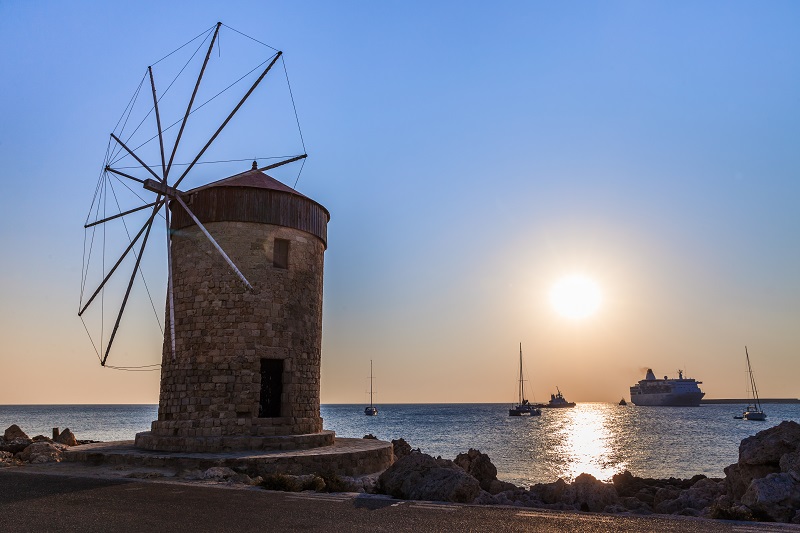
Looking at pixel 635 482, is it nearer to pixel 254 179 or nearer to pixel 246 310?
pixel 246 310

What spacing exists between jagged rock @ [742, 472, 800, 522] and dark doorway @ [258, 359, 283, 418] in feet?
38.0

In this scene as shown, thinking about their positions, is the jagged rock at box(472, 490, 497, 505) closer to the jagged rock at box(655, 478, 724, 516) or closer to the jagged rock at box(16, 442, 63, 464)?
the jagged rock at box(655, 478, 724, 516)

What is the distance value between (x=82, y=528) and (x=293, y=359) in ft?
33.0

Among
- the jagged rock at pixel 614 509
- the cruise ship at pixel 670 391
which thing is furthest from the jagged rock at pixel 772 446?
the cruise ship at pixel 670 391

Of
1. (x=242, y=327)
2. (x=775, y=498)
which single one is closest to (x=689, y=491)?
(x=775, y=498)

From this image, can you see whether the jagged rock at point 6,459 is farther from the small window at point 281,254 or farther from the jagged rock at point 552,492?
the jagged rock at point 552,492

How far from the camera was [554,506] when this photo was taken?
329 inches

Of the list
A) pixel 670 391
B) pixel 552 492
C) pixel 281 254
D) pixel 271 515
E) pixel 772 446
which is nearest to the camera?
pixel 271 515

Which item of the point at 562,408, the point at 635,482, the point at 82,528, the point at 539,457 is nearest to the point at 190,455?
the point at 82,528

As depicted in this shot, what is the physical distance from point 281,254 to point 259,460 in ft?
20.7

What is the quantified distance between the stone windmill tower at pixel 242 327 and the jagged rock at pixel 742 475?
977 cm

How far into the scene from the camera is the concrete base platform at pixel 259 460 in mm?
12070

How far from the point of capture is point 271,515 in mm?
6426

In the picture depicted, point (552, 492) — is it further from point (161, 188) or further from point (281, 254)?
point (161, 188)
